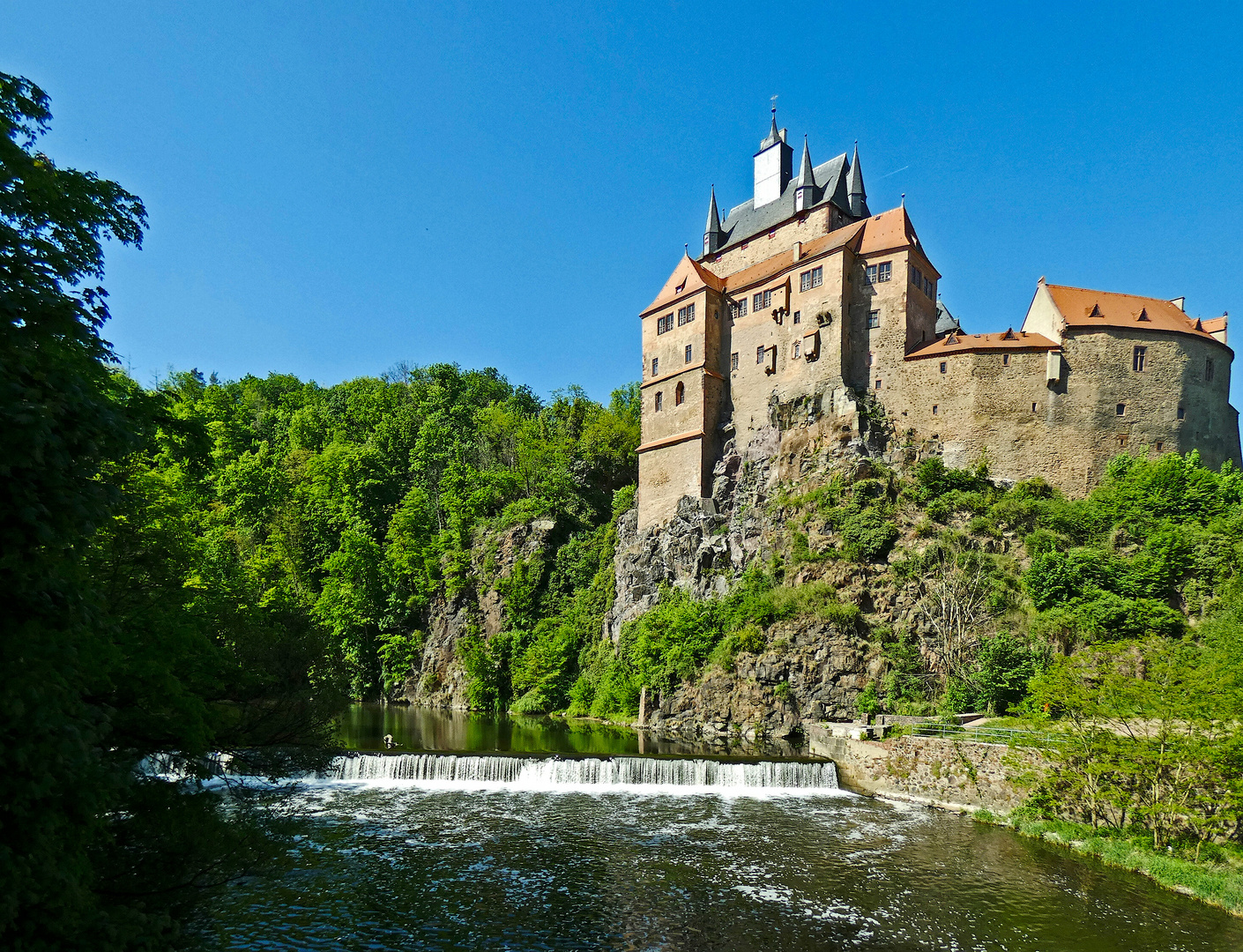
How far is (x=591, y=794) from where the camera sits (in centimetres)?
2347

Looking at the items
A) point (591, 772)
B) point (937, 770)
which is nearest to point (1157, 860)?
point (937, 770)

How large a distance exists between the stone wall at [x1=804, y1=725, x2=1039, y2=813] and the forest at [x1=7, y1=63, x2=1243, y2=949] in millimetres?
1226

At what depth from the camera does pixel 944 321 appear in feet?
156

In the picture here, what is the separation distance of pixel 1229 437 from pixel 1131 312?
889cm

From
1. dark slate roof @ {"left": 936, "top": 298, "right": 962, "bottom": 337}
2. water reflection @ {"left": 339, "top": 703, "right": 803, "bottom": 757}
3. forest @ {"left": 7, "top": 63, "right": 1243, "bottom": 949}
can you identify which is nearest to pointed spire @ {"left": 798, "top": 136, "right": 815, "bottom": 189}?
dark slate roof @ {"left": 936, "top": 298, "right": 962, "bottom": 337}

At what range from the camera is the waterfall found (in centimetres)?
2453

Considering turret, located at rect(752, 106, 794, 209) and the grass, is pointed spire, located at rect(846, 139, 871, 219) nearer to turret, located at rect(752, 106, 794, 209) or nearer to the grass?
turret, located at rect(752, 106, 794, 209)

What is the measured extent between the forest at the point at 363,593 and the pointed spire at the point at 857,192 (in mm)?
21331

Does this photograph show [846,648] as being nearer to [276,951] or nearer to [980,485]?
[980,485]

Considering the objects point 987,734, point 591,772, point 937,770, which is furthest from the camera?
point 591,772

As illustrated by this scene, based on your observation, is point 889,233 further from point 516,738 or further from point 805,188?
point 516,738

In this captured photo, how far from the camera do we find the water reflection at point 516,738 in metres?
28.9

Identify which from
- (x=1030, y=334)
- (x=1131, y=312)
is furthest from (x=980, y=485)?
(x=1131, y=312)

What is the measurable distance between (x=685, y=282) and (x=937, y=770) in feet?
119
